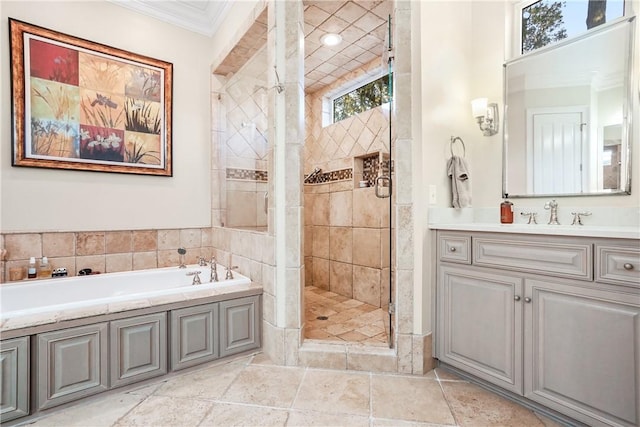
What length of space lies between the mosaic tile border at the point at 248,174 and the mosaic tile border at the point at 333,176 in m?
1.15

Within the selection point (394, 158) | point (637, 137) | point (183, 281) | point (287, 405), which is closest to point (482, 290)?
point (394, 158)

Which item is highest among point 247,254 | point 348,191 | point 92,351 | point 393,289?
point 348,191

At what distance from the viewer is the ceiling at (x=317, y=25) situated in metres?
2.44

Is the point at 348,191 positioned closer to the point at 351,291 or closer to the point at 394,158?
the point at 351,291

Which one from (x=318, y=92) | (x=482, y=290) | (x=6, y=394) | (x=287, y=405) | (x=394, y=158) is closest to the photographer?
(x=6, y=394)

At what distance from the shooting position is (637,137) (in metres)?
1.60

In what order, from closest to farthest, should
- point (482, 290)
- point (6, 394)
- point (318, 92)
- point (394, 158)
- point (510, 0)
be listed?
1. point (6, 394)
2. point (482, 290)
3. point (394, 158)
4. point (510, 0)
5. point (318, 92)

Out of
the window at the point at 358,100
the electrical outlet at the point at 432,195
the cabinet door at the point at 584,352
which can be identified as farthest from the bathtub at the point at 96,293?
the window at the point at 358,100

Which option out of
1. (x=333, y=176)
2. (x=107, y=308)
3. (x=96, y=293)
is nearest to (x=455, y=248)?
(x=333, y=176)

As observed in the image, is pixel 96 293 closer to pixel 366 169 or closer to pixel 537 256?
pixel 366 169

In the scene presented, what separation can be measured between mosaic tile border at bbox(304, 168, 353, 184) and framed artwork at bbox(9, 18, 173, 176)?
1.72m

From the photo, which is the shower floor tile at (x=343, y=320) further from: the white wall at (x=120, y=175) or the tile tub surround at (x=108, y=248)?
the white wall at (x=120, y=175)

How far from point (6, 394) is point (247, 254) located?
4.86ft

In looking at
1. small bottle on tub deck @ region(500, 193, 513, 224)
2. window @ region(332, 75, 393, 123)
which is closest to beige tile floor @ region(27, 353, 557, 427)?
small bottle on tub deck @ region(500, 193, 513, 224)
